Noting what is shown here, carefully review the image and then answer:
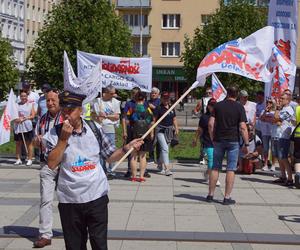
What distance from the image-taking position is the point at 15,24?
76.3 m

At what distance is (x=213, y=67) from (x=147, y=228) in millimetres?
3875

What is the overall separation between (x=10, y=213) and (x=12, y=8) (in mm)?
68516

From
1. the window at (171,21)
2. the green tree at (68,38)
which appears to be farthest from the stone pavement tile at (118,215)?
the window at (171,21)

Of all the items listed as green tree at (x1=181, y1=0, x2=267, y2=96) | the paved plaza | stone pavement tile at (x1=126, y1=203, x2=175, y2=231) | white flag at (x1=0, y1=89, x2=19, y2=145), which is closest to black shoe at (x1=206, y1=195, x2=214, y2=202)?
the paved plaza

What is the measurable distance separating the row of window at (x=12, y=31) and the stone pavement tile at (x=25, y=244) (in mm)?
66109

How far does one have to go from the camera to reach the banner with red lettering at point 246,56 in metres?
11.8

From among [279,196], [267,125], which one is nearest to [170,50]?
[267,125]

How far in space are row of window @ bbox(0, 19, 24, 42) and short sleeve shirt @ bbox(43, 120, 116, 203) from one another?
6835cm

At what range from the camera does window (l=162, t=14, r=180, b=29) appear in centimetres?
6975

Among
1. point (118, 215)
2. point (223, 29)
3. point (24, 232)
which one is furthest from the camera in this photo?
point (223, 29)

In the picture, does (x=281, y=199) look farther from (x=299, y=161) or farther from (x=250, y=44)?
(x=250, y=44)

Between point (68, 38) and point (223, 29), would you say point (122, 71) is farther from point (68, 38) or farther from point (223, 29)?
point (223, 29)

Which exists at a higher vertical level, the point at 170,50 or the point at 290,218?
the point at 170,50

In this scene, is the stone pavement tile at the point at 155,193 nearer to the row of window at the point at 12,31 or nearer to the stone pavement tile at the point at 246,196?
the stone pavement tile at the point at 246,196
